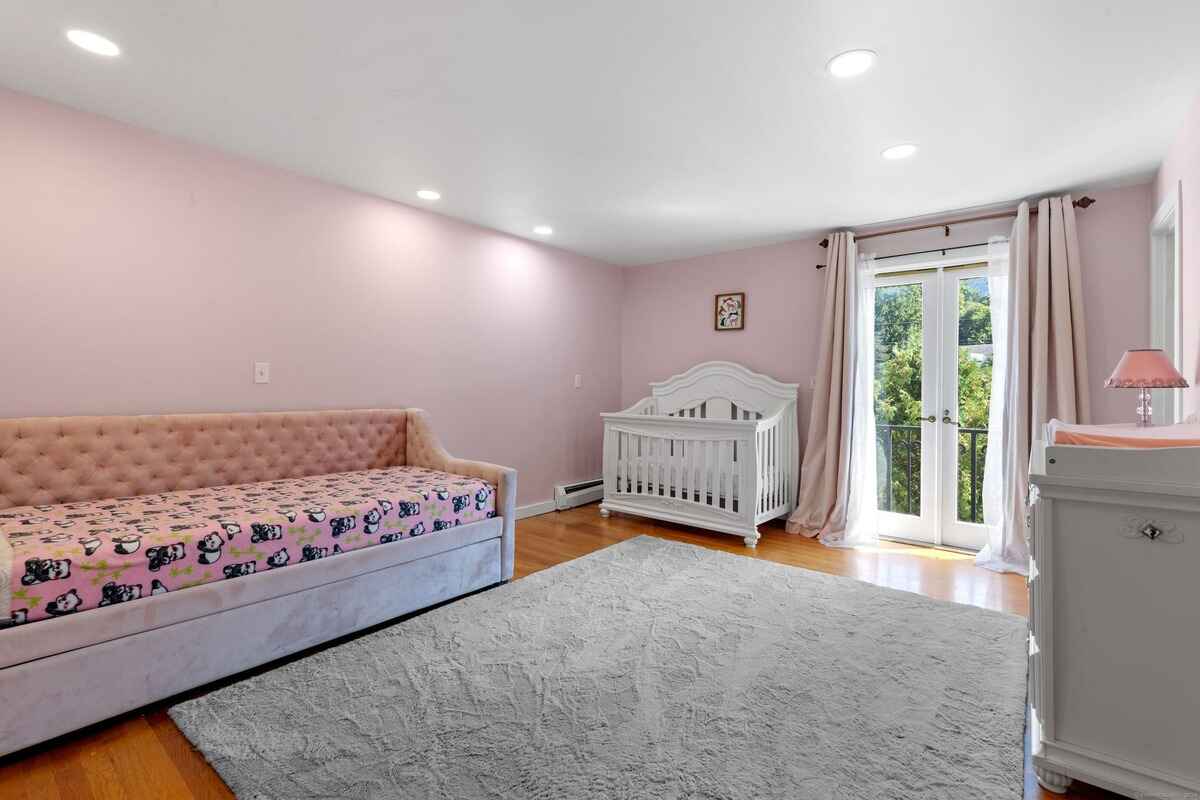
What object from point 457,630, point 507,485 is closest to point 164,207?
point 507,485

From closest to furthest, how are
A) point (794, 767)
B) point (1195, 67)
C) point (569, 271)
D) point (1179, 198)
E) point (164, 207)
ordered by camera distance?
point (794, 767) → point (1195, 67) → point (1179, 198) → point (164, 207) → point (569, 271)

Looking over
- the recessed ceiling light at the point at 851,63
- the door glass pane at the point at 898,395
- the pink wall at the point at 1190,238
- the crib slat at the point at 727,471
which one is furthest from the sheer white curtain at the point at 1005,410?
the recessed ceiling light at the point at 851,63

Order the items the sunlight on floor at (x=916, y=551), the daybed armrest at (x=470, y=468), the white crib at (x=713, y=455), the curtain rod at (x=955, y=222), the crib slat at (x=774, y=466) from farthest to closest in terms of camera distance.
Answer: the crib slat at (x=774, y=466) < the white crib at (x=713, y=455) < the sunlight on floor at (x=916, y=551) < the curtain rod at (x=955, y=222) < the daybed armrest at (x=470, y=468)

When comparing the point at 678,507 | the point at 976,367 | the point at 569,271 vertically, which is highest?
the point at 569,271

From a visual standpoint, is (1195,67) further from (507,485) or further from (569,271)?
(569,271)

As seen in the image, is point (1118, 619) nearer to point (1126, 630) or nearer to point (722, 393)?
point (1126, 630)

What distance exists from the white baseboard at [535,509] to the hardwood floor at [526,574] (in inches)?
2.8

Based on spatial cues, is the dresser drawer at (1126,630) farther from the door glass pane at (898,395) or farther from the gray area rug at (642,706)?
the door glass pane at (898,395)

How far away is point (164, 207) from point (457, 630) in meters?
2.42

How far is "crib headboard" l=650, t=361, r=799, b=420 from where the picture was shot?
14.4 feet

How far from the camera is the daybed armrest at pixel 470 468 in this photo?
3.00 metres

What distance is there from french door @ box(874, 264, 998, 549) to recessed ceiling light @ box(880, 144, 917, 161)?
1339 mm

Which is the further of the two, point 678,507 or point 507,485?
point 678,507

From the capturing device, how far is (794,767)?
154cm
